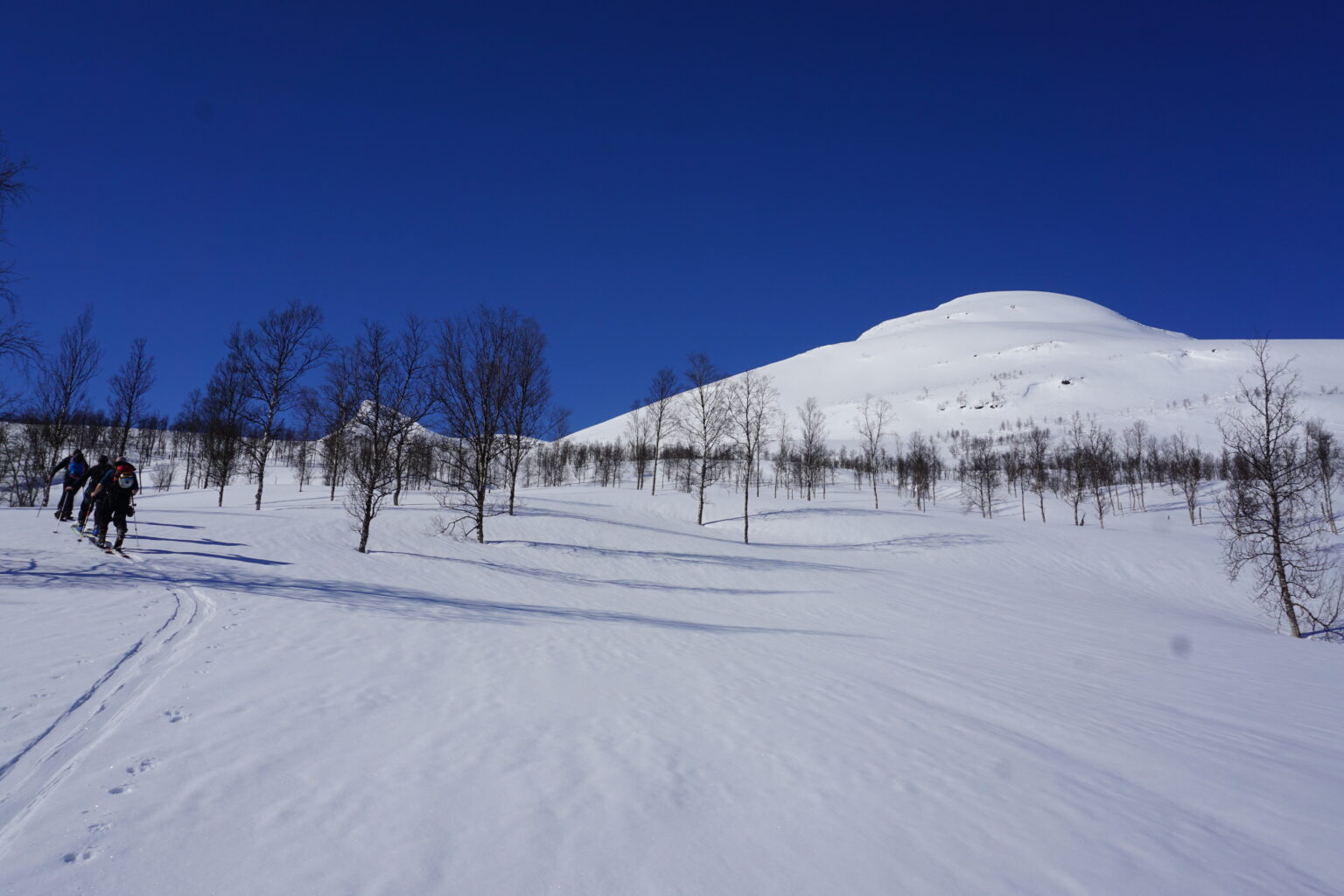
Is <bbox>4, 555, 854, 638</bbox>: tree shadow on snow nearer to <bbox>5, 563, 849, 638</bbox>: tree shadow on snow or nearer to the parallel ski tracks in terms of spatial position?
<bbox>5, 563, 849, 638</bbox>: tree shadow on snow

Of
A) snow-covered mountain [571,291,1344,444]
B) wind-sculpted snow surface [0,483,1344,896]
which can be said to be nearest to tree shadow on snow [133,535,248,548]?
wind-sculpted snow surface [0,483,1344,896]

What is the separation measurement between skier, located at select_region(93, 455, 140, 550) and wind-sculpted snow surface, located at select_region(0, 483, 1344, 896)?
2.04ft

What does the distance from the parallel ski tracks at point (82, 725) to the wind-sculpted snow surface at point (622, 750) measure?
0.08m

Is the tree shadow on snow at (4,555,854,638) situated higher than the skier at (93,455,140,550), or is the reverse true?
the skier at (93,455,140,550)

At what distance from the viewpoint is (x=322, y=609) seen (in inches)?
371

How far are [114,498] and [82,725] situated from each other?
1121 cm

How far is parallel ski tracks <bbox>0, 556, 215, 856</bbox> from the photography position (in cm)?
310

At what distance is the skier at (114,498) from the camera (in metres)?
11.9

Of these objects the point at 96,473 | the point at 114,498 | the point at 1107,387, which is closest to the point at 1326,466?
the point at 114,498

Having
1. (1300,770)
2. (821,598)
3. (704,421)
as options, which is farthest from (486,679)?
(704,421)

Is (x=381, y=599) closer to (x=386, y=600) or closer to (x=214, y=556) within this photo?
(x=386, y=600)

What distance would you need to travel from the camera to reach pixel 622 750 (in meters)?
4.62

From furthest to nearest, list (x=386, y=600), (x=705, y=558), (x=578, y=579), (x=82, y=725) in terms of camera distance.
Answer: (x=705, y=558), (x=578, y=579), (x=386, y=600), (x=82, y=725)

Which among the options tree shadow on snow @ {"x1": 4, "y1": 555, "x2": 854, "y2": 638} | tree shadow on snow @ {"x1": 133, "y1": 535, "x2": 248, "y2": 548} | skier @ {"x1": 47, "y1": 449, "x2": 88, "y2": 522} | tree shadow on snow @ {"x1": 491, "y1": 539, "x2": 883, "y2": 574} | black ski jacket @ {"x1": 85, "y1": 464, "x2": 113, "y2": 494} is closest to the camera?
tree shadow on snow @ {"x1": 4, "y1": 555, "x2": 854, "y2": 638}
